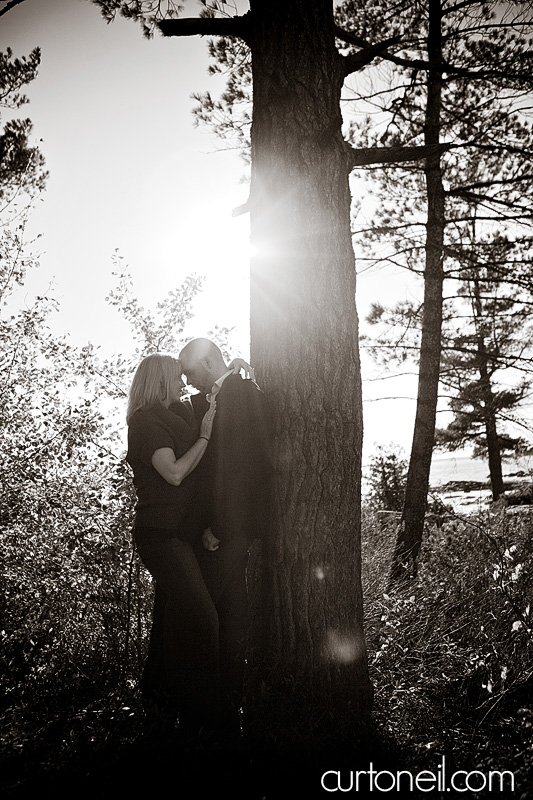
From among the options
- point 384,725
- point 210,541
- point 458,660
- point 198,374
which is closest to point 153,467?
point 210,541

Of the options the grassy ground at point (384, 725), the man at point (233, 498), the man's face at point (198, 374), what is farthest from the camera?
the man's face at point (198, 374)

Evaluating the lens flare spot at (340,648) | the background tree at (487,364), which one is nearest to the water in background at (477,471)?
the background tree at (487,364)

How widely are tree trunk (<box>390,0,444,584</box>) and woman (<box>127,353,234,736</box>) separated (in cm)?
502

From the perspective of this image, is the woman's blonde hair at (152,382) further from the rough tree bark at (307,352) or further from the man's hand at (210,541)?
the man's hand at (210,541)

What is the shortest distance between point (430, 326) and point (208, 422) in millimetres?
5643

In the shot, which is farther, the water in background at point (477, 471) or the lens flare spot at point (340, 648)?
the water in background at point (477, 471)

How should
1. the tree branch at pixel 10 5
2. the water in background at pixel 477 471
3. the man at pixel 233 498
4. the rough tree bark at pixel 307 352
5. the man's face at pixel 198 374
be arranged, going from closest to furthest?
1. the man at pixel 233 498
2. the rough tree bark at pixel 307 352
3. the man's face at pixel 198 374
4. the tree branch at pixel 10 5
5. the water in background at pixel 477 471

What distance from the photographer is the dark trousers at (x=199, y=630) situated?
8.33ft

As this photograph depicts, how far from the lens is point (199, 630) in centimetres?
258

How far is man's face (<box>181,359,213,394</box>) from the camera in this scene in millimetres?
3195

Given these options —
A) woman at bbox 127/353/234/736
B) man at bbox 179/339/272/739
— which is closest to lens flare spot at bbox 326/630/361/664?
man at bbox 179/339/272/739

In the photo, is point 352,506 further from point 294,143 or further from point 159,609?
point 294,143

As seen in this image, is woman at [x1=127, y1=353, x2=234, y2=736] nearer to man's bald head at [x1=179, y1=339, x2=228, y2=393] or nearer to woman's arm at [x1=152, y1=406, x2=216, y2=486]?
woman's arm at [x1=152, y1=406, x2=216, y2=486]

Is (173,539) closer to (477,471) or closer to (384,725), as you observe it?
(384,725)
